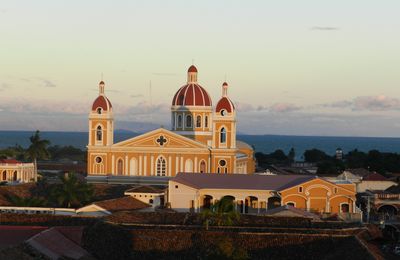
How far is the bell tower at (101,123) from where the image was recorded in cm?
6731

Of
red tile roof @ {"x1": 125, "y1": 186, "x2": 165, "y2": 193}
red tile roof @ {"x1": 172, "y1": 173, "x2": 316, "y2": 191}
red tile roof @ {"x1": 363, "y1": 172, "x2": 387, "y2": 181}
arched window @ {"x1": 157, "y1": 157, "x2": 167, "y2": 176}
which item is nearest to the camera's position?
red tile roof @ {"x1": 172, "y1": 173, "x2": 316, "y2": 191}

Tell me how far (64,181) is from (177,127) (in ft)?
50.4

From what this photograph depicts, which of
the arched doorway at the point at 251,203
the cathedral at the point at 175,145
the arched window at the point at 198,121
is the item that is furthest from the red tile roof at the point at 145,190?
the arched window at the point at 198,121

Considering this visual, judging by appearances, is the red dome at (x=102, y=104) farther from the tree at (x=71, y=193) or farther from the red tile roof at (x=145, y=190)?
the tree at (x=71, y=193)

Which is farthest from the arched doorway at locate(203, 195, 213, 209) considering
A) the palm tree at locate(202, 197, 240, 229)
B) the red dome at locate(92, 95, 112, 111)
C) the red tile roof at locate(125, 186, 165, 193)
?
the red dome at locate(92, 95, 112, 111)

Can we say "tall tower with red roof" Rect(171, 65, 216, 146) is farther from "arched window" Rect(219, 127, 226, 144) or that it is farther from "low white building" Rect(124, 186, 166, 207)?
"low white building" Rect(124, 186, 166, 207)

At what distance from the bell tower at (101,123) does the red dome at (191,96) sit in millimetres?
4867

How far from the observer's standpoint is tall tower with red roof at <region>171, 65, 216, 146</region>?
68.4 meters

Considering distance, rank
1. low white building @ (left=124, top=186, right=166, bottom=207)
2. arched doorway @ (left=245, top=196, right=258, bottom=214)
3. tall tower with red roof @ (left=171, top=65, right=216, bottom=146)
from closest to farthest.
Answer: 1. low white building @ (left=124, top=186, right=166, bottom=207)
2. arched doorway @ (left=245, top=196, right=258, bottom=214)
3. tall tower with red roof @ (left=171, top=65, right=216, bottom=146)

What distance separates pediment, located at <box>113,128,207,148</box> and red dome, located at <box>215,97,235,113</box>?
294cm

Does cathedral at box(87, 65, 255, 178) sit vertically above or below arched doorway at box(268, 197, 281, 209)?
above

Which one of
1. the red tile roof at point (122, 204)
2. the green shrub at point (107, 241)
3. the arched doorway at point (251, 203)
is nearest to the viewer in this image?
the green shrub at point (107, 241)

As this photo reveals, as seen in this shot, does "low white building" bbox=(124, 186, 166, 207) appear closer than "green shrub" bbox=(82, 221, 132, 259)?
No

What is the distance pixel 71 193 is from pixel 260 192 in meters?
11.4
